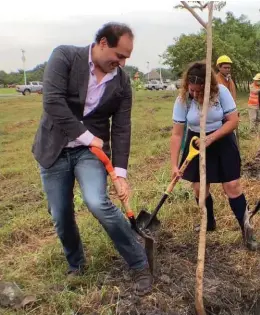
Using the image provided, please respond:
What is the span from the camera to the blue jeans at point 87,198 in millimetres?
2799

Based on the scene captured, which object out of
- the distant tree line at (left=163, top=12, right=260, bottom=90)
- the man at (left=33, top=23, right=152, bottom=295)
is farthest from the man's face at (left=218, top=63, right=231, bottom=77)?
the distant tree line at (left=163, top=12, right=260, bottom=90)

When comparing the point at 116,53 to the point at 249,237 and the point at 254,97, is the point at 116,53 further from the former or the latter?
the point at 254,97

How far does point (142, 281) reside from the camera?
3.02 metres

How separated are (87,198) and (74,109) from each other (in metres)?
0.56

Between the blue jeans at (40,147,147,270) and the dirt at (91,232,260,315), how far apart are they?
21cm

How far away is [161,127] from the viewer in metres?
14.1

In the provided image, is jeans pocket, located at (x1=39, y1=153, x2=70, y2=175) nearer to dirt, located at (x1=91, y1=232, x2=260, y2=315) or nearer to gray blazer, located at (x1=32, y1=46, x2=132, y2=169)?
gray blazer, located at (x1=32, y1=46, x2=132, y2=169)

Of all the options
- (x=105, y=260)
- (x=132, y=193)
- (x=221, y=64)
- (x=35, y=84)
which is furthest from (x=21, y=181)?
(x=35, y=84)

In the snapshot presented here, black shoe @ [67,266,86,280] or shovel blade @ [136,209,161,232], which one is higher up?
shovel blade @ [136,209,161,232]

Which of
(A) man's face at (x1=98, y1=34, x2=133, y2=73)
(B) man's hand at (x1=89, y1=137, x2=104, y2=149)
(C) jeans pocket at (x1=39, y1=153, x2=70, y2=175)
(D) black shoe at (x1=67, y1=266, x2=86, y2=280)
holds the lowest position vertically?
(D) black shoe at (x1=67, y1=266, x2=86, y2=280)

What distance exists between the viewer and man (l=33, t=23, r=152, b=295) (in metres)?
2.76

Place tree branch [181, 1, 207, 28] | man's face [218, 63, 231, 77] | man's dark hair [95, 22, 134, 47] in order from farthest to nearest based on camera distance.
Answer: man's face [218, 63, 231, 77] → man's dark hair [95, 22, 134, 47] → tree branch [181, 1, 207, 28]

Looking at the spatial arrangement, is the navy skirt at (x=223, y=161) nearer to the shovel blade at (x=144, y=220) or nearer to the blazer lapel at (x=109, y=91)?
the shovel blade at (x=144, y=220)

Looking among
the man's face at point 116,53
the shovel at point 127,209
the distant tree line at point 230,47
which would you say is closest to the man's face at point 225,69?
the shovel at point 127,209
